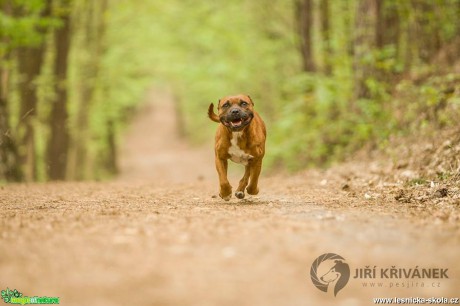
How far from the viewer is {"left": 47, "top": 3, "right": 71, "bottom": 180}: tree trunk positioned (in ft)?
52.0

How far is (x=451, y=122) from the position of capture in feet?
30.9

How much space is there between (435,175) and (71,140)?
41.9ft

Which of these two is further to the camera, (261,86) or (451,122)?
(261,86)

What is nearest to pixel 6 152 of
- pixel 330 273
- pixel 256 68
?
pixel 256 68

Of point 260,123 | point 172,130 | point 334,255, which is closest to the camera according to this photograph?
point 334,255

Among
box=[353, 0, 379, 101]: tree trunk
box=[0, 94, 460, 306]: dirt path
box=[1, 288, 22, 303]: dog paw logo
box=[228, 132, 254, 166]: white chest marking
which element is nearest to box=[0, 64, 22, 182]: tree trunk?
box=[0, 94, 460, 306]: dirt path

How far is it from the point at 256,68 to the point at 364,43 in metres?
7.85

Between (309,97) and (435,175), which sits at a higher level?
(309,97)

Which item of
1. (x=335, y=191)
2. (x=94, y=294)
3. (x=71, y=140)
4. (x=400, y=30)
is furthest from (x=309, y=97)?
(x=94, y=294)

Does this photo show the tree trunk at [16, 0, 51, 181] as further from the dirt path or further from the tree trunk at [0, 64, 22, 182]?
the dirt path

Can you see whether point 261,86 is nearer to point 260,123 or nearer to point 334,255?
point 260,123

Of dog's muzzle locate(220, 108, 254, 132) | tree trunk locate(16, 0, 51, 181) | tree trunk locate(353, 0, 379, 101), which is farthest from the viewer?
tree trunk locate(16, 0, 51, 181)

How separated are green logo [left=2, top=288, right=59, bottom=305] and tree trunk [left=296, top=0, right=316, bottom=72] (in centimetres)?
1437

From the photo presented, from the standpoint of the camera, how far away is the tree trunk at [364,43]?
1325 cm
